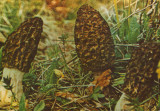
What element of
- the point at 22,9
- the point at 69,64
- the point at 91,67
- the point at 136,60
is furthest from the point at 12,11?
the point at 136,60

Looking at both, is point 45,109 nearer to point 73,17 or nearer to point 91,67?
point 91,67

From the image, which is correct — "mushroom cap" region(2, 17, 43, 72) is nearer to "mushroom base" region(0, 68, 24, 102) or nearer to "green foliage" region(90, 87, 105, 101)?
"mushroom base" region(0, 68, 24, 102)

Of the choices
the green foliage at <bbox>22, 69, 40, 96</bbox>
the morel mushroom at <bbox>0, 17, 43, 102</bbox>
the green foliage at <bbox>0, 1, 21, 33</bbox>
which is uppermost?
the green foliage at <bbox>0, 1, 21, 33</bbox>

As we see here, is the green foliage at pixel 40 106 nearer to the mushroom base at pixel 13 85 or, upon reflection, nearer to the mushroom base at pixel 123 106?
Result: the mushroom base at pixel 13 85

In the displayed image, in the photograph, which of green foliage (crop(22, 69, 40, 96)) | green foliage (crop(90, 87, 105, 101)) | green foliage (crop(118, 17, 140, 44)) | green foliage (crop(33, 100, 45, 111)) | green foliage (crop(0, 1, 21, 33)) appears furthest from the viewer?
green foliage (crop(0, 1, 21, 33))

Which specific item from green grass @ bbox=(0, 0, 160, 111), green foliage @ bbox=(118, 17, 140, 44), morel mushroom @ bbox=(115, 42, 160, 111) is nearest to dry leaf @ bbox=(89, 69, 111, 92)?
green grass @ bbox=(0, 0, 160, 111)

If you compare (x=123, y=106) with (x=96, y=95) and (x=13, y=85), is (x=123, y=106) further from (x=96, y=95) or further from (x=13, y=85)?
(x=13, y=85)

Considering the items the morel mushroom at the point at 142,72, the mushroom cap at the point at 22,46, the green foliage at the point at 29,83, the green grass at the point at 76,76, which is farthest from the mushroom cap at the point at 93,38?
the green foliage at the point at 29,83
